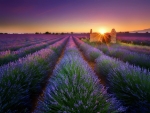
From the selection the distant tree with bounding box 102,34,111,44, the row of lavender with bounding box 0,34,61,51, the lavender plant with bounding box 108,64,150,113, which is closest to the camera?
the lavender plant with bounding box 108,64,150,113

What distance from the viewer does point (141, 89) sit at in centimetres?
291

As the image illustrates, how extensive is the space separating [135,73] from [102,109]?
61.7 inches

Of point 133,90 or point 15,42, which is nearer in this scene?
point 133,90

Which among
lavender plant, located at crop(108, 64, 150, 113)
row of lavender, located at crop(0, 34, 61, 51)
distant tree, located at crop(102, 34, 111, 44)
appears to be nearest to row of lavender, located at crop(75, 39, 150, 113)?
lavender plant, located at crop(108, 64, 150, 113)

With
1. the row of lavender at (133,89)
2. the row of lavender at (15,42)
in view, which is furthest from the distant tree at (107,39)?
the row of lavender at (133,89)

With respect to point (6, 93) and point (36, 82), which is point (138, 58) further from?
point (6, 93)

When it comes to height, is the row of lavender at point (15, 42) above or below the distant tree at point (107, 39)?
below

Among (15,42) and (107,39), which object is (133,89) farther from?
(15,42)

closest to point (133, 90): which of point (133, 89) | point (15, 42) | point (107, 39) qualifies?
point (133, 89)

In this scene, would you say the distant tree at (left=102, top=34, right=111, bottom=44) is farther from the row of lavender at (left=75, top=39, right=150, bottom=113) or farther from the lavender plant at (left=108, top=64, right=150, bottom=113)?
the lavender plant at (left=108, top=64, right=150, bottom=113)

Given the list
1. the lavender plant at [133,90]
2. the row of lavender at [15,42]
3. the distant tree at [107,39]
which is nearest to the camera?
the lavender plant at [133,90]

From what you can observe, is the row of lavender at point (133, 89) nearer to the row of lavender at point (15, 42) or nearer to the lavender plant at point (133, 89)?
the lavender plant at point (133, 89)

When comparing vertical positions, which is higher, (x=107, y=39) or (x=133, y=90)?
(x=107, y=39)

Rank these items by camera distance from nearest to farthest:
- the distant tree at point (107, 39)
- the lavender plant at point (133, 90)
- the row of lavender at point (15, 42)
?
the lavender plant at point (133, 90) → the row of lavender at point (15, 42) → the distant tree at point (107, 39)
